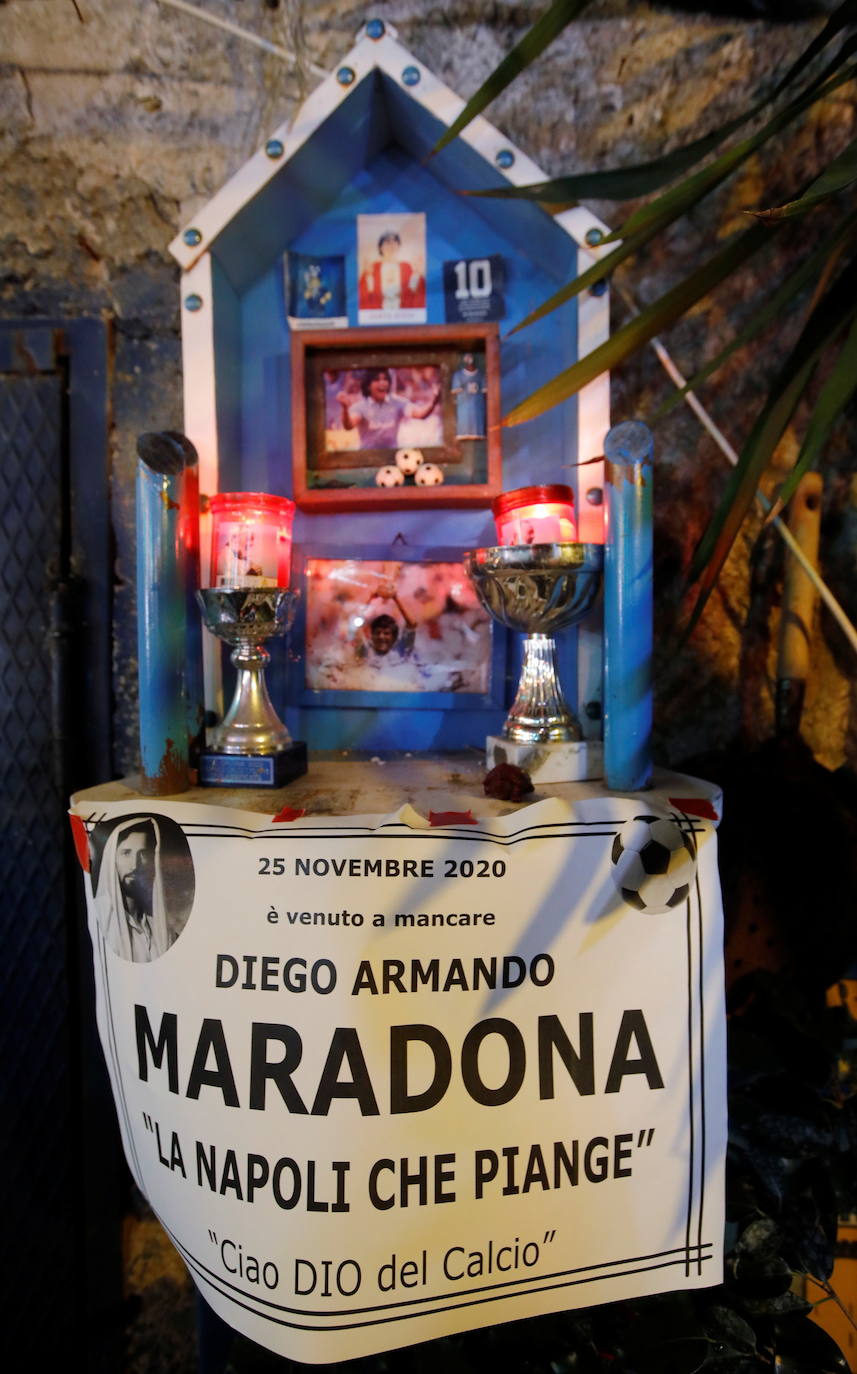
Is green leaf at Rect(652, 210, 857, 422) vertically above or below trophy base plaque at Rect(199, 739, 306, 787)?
above

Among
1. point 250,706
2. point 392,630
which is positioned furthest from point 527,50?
point 250,706

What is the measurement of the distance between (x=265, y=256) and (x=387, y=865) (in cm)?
95

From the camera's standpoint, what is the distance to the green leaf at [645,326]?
30.1 inches

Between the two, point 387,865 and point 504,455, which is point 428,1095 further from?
point 504,455

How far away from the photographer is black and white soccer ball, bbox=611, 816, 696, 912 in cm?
64

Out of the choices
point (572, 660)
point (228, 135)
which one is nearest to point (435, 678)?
point (572, 660)

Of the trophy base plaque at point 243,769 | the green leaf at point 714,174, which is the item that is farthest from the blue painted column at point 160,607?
the green leaf at point 714,174

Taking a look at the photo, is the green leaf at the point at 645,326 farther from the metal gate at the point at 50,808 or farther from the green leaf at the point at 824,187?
the metal gate at the point at 50,808

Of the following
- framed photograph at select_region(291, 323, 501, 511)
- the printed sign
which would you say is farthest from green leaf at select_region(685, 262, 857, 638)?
the printed sign

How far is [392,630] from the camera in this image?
105 centimetres

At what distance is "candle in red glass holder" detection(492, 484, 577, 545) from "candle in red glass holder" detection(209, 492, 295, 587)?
0.31m

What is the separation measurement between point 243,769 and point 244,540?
0.28 metres

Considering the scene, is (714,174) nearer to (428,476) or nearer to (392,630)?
(428,476)

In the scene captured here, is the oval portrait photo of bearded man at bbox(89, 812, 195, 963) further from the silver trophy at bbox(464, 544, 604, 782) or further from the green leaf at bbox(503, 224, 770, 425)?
the green leaf at bbox(503, 224, 770, 425)
